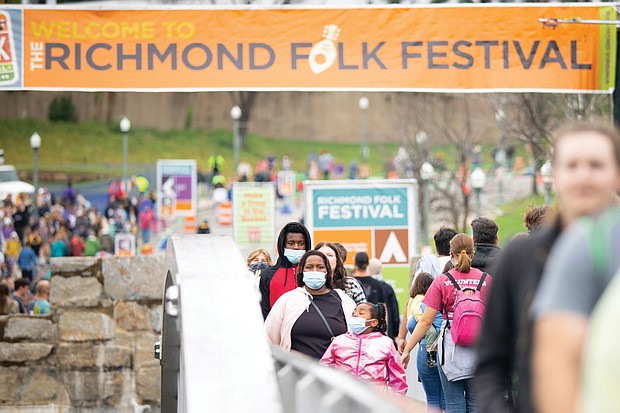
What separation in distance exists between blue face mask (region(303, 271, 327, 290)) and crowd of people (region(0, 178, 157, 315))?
2036 cm

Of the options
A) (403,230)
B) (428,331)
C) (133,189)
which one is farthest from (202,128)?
(428,331)

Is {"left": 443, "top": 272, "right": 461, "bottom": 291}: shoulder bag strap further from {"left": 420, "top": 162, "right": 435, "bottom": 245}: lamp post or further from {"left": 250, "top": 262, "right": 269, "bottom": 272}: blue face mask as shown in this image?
{"left": 420, "top": 162, "right": 435, "bottom": 245}: lamp post

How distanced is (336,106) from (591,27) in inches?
2302

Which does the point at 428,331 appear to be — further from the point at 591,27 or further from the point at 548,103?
the point at 548,103

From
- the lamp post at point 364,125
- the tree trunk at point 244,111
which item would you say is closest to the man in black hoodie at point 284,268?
the lamp post at point 364,125

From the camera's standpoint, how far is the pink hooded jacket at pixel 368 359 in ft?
23.6

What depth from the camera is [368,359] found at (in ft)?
23.8

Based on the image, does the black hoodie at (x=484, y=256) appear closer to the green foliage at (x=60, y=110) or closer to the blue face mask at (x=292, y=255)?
the blue face mask at (x=292, y=255)

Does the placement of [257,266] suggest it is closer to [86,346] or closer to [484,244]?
[484,244]

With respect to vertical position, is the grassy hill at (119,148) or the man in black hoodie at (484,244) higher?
the grassy hill at (119,148)

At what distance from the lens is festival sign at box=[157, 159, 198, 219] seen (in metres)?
32.2

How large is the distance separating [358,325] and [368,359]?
0.23 m

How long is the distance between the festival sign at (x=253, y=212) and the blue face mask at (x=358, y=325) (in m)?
13.8

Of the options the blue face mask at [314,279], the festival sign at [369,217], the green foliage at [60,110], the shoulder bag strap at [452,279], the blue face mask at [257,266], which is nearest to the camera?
the blue face mask at [314,279]
